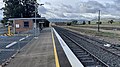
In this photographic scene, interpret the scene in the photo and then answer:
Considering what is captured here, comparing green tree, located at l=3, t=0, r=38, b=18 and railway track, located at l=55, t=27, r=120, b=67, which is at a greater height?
green tree, located at l=3, t=0, r=38, b=18

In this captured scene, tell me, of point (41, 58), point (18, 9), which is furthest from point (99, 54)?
point (18, 9)

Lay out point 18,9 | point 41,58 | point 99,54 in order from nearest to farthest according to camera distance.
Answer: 1. point 41,58
2. point 99,54
3. point 18,9

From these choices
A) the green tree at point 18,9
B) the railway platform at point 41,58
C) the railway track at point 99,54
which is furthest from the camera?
the green tree at point 18,9

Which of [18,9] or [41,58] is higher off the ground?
[18,9]

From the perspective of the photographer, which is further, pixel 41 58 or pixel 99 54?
pixel 99 54

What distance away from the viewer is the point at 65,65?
43.9ft

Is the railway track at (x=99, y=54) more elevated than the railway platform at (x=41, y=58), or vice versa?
the railway platform at (x=41, y=58)

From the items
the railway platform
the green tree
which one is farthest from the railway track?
the green tree

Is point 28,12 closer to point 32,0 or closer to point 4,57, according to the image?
point 32,0

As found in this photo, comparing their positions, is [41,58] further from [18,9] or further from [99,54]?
[18,9]

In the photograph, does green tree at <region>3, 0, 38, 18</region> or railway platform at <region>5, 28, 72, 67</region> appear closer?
railway platform at <region>5, 28, 72, 67</region>

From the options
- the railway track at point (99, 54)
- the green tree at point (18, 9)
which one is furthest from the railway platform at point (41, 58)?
the green tree at point (18, 9)

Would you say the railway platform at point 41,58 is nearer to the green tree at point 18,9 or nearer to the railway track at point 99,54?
the railway track at point 99,54

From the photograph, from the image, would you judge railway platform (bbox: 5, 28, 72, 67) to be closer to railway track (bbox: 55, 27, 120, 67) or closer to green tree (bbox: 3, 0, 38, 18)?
railway track (bbox: 55, 27, 120, 67)
